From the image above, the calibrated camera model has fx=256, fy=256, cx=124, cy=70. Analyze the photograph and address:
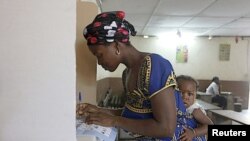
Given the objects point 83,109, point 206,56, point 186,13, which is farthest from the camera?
point 206,56

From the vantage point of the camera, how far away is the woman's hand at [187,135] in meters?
1.05

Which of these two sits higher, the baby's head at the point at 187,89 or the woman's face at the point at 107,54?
the woman's face at the point at 107,54

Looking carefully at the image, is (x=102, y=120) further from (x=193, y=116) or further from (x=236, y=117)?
(x=236, y=117)

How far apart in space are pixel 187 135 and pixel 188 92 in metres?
0.65

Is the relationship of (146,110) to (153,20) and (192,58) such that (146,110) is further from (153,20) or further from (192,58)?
(192,58)

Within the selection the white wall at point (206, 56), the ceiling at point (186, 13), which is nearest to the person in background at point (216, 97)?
the white wall at point (206, 56)

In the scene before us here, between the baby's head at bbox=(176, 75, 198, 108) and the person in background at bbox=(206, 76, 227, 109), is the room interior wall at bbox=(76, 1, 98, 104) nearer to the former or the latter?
the baby's head at bbox=(176, 75, 198, 108)

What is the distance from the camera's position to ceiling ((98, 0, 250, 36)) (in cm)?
376

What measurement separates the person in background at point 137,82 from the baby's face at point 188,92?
0.77m

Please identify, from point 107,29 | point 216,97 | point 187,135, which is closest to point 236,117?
point 187,135

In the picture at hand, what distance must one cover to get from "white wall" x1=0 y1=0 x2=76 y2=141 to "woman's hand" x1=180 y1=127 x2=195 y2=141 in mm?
590

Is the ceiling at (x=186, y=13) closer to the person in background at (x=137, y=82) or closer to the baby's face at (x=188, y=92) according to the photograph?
the baby's face at (x=188, y=92)

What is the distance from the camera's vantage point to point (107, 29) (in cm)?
80

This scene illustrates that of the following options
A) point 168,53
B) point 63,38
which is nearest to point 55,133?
point 63,38
